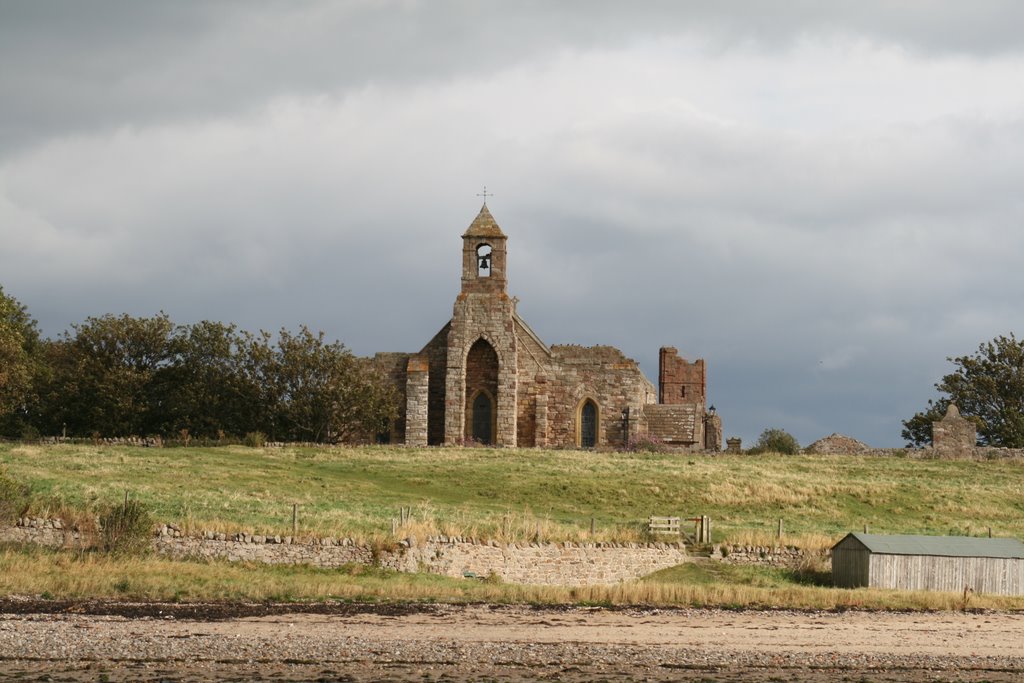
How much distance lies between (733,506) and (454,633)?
25.5 meters

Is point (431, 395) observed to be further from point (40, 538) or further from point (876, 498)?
point (40, 538)

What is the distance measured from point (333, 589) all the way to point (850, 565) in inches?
529

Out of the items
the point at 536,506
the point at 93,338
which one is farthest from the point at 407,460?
the point at 93,338

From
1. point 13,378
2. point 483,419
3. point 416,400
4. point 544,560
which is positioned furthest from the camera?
point 483,419

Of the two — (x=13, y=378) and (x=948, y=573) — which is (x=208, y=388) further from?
(x=948, y=573)

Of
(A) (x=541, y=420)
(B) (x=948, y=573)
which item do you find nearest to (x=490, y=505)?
(B) (x=948, y=573)

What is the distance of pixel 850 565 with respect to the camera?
122 feet

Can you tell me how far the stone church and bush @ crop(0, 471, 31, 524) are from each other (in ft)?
110

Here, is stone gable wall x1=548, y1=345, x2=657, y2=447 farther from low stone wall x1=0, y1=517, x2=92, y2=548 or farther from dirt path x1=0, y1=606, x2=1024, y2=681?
dirt path x1=0, y1=606, x2=1024, y2=681

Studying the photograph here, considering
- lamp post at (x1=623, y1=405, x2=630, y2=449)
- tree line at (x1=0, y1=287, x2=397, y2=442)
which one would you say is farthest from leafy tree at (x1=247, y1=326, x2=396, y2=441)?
lamp post at (x1=623, y1=405, x2=630, y2=449)

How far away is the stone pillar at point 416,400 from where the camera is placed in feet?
225

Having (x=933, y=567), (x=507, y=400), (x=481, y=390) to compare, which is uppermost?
(x=481, y=390)

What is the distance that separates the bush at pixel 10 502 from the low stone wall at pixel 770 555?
17.9 meters

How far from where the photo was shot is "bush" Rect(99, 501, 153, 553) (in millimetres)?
33656
